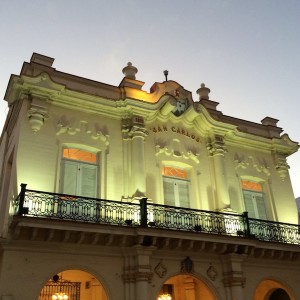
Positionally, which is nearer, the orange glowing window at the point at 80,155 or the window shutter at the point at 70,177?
the window shutter at the point at 70,177

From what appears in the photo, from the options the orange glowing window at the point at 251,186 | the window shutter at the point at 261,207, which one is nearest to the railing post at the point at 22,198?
the orange glowing window at the point at 251,186

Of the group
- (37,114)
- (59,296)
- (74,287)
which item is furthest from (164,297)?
(37,114)

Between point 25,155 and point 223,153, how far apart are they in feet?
23.5

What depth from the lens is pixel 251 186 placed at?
51.6 feet

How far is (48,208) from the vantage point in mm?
10938

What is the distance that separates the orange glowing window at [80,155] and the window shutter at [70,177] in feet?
0.87

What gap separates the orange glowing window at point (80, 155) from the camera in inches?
500

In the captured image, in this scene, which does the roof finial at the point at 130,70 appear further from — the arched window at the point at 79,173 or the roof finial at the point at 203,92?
the arched window at the point at 79,173

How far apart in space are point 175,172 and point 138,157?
71.3 inches

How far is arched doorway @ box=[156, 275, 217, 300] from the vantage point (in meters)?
13.2

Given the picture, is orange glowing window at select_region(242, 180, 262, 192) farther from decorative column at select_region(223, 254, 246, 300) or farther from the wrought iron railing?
decorative column at select_region(223, 254, 246, 300)

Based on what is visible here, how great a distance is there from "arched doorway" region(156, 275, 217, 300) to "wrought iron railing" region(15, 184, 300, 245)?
1.90m

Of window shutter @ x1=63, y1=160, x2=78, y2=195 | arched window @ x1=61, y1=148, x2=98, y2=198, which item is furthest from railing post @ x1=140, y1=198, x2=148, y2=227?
window shutter @ x1=63, y1=160, x2=78, y2=195

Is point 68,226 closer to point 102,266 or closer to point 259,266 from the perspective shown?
point 102,266
